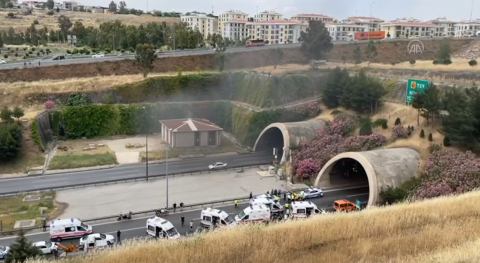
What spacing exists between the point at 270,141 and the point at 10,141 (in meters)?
22.0

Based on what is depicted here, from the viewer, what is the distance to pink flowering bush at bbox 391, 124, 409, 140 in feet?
101

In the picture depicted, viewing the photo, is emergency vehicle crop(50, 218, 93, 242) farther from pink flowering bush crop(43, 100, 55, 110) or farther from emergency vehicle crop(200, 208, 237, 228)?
pink flowering bush crop(43, 100, 55, 110)

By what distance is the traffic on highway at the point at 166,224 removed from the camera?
20.8 meters

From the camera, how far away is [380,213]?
12508 millimetres

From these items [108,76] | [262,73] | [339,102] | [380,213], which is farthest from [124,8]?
[380,213]

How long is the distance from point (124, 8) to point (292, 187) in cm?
12734

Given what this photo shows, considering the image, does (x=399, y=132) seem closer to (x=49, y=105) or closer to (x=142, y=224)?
(x=142, y=224)

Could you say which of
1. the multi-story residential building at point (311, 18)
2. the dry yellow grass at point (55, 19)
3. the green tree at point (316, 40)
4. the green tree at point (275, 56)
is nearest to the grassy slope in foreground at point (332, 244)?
the green tree at point (316, 40)

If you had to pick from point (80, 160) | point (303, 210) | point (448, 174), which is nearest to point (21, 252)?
point (303, 210)

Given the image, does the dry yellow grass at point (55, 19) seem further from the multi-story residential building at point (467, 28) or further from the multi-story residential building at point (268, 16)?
the multi-story residential building at point (467, 28)

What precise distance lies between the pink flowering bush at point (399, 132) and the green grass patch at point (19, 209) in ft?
76.0

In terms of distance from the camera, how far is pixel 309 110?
1613 inches

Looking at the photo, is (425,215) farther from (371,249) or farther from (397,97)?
(397,97)

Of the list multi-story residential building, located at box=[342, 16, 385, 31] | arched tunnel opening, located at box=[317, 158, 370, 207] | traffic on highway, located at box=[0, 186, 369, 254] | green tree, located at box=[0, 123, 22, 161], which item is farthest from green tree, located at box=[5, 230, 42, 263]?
multi-story residential building, located at box=[342, 16, 385, 31]
